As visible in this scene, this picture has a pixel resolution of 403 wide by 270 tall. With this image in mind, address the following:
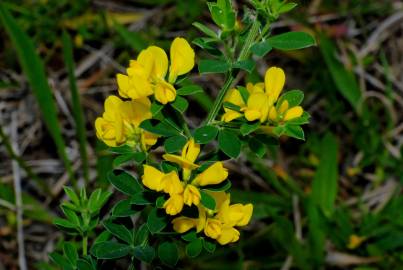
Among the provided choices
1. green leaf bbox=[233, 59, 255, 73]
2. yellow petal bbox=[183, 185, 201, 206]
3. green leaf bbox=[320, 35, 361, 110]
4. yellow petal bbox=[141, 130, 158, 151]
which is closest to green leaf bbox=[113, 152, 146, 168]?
yellow petal bbox=[141, 130, 158, 151]

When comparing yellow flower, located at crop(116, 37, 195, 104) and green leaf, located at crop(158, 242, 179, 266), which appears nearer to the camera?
yellow flower, located at crop(116, 37, 195, 104)

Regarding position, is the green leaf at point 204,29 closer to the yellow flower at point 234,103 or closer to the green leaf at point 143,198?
→ the yellow flower at point 234,103

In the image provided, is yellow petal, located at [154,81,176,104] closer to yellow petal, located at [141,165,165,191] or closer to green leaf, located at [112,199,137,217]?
yellow petal, located at [141,165,165,191]

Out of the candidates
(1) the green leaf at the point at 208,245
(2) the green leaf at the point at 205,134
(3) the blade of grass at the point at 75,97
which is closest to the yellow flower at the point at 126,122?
(2) the green leaf at the point at 205,134

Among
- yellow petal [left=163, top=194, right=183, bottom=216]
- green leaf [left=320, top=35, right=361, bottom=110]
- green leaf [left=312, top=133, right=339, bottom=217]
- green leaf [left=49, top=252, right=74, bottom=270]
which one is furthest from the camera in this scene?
green leaf [left=320, top=35, right=361, bottom=110]

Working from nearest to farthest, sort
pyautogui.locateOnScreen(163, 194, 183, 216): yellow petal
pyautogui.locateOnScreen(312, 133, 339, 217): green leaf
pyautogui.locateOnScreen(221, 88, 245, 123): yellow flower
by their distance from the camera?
pyautogui.locateOnScreen(163, 194, 183, 216): yellow petal → pyautogui.locateOnScreen(221, 88, 245, 123): yellow flower → pyautogui.locateOnScreen(312, 133, 339, 217): green leaf

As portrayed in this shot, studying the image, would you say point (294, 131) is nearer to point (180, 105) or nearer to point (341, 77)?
point (180, 105)

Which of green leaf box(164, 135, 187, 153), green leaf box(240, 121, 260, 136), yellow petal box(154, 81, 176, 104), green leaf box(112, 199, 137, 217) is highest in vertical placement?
yellow petal box(154, 81, 176, 104)

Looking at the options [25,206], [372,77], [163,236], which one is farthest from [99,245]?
[372,77]
